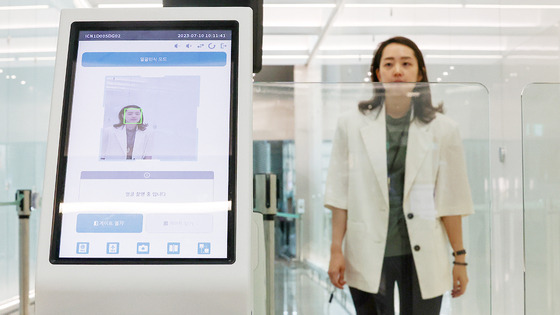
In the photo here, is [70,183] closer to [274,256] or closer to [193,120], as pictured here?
[193,120]

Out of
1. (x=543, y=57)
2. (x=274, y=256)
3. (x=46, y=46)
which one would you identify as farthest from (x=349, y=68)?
(x=274, y=256)

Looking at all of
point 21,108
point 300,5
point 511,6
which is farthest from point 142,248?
point 300,5

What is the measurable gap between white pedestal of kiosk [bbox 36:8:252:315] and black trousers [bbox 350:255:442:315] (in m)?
0.88

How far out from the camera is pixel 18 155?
14.8 feet

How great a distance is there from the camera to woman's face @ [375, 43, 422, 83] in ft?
5.87

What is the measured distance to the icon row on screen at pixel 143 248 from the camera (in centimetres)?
84

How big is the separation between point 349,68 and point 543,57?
178 centimetres

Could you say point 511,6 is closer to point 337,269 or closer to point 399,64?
point 399,64

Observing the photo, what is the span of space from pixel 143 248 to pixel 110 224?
0.20 ft

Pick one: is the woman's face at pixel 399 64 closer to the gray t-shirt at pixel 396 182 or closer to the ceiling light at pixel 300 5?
the gray t-shirt at pixel 396 182

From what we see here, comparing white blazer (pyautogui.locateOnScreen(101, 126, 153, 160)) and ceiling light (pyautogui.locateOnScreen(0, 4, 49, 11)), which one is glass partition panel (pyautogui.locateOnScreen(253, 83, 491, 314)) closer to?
white blazer (pyautogui.locateOnScreen(101, 126, 153, 160))

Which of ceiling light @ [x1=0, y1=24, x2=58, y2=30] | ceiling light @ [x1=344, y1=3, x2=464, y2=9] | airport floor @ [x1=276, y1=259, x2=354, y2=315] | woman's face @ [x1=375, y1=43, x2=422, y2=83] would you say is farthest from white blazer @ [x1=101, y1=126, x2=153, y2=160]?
ceiling light @ [x1=344, y1=3, x2=464, y2=9]

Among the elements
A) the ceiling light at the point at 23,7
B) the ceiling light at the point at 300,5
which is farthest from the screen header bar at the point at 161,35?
the ceiling light at the point at 300,5

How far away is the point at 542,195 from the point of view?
211 cm
